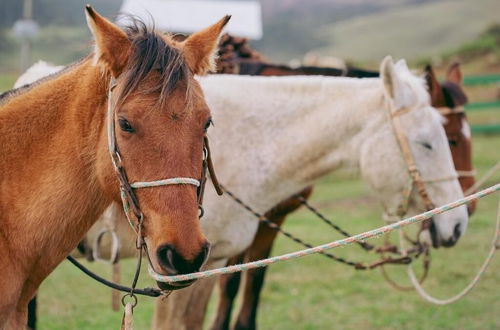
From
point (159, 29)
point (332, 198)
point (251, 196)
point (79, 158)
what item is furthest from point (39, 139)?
point (332, 198)

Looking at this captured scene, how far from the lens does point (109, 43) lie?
2266mm

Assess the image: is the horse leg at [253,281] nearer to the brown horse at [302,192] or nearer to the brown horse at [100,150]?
the brown horse at [302,192]

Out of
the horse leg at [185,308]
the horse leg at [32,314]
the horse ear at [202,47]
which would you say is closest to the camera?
the horse ear at [202,47]

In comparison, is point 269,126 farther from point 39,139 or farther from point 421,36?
point 421,36

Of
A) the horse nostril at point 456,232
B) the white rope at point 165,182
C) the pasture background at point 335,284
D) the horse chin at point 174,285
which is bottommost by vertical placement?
the pasture background at point 335,284

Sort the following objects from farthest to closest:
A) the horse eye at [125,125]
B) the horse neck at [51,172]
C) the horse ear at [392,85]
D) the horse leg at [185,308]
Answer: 1. the horse ear at [392,85]
2. the horse leg at [185,308]
3. the horse neck at [51,172]
4. the horse eye at [125,125]

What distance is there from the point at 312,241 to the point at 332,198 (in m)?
3.37

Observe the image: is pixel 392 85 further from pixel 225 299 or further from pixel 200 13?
pixel 200 13

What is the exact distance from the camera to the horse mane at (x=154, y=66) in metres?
2.25

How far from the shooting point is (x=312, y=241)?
28.6 feet

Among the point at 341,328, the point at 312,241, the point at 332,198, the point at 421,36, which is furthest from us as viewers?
the point at 421,36

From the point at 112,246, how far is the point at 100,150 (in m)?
1.55

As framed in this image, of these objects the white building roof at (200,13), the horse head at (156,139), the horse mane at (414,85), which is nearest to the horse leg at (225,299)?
the horse mane at (414,85)

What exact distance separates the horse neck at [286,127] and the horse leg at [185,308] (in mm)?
631
